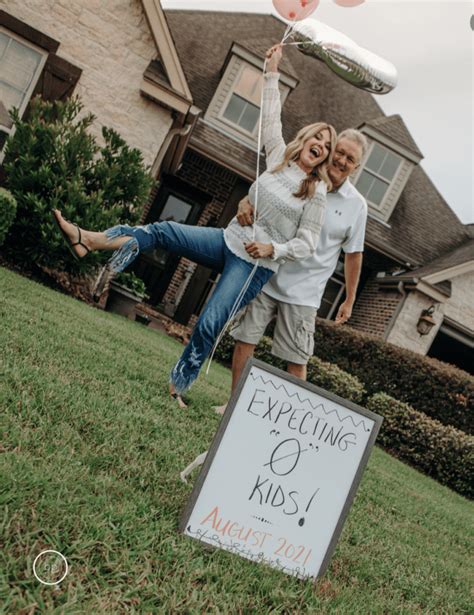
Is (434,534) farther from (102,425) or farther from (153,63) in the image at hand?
(153,63)

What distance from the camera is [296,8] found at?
3863 millimetres

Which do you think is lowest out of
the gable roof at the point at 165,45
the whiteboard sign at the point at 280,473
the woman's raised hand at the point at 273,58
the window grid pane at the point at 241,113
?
the whiteboard sign at the point at 280,473

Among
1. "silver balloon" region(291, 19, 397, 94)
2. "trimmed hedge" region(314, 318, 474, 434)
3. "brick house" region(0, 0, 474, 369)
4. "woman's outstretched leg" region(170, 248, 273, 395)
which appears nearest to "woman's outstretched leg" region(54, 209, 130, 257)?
"woman's outstretched leg" region(170, 248, 273, 395)

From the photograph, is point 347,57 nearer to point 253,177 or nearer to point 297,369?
point 297,369

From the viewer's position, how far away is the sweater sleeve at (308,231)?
2.85 m

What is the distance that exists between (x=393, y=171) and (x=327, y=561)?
12249 millimetres

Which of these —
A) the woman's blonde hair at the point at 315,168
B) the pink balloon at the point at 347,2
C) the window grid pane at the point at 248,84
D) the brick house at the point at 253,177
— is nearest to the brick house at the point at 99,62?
the brick house at the point at 253,177

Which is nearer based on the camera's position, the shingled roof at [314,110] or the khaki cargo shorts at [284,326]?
the khaki cargo shorts at [284,326]

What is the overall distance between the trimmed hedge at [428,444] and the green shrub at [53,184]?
495 centimetres

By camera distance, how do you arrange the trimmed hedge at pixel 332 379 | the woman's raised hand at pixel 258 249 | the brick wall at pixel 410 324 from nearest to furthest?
the woman's raised hand at pixel 258 249 < the trimmed hedge at pixel 332 379 < the brick wall at pixel 410 324

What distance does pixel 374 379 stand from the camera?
30.7 feet

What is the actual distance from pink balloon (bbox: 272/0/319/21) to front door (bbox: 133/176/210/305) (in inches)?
309

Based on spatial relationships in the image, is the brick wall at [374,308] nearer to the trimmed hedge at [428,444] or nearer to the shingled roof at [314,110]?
the shingled roof at [314,110]

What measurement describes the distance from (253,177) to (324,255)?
8.05m
